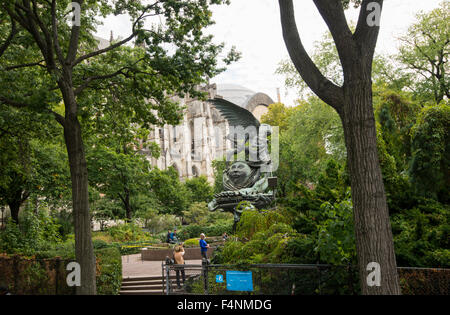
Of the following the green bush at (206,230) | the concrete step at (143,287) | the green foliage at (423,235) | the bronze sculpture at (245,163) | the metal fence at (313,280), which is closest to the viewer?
the metal fence at (313,280)

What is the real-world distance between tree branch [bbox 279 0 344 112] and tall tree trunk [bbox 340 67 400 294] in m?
0.19

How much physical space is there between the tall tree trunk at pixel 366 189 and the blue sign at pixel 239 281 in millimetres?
2811

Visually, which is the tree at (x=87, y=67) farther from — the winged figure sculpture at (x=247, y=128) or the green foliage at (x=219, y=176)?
the green foliage at (x=219, y=176)

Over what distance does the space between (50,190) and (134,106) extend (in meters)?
14.6

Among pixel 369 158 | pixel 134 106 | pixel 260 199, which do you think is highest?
pixel 134 106

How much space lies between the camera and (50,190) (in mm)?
23484

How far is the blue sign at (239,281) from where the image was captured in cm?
761

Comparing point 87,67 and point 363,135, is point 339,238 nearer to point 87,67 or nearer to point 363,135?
point 363,135

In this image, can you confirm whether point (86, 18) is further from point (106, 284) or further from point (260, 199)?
point (260, 199)

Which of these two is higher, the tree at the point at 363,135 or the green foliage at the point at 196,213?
the tree at the point at 363,135

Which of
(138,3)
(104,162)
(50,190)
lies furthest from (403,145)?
(104,162)

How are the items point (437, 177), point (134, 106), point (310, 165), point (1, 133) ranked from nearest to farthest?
point (437, 177) → point (134, 106) → point (1, 133) → point (310, 165)

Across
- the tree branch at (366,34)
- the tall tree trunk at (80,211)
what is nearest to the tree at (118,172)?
the tall tree trunk at (80,211)

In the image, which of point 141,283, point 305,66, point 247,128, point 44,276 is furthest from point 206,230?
point 305,66
